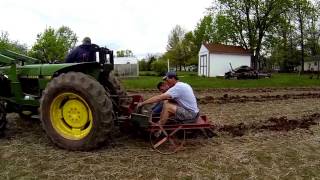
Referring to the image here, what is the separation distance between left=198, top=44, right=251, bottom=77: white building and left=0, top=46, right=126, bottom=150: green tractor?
36.5m

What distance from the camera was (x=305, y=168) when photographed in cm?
649

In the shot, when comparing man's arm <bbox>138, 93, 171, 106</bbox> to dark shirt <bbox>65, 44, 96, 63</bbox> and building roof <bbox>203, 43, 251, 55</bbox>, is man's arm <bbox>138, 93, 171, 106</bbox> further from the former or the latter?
building roof <bbox>203, 43, 251, 55</bbox>

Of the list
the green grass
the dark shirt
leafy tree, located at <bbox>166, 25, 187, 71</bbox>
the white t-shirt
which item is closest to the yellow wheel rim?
the dark shirt

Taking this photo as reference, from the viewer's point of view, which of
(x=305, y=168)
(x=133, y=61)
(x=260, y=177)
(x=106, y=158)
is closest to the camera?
(x=260, y=177)

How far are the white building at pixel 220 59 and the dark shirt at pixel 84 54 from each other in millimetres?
36808

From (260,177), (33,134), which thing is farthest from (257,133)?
(33,134)

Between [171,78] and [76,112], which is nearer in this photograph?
[76,112]

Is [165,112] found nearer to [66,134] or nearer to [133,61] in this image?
[66,134]

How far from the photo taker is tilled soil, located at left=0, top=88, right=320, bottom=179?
6188 millimetres

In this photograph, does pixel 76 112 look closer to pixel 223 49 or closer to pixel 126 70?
pixel 126 70

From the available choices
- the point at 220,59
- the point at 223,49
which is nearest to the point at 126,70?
the point at 220,59

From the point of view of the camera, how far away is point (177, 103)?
7984mm

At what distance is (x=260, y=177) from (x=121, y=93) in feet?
12.4

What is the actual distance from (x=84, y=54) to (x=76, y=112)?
1228 mm
